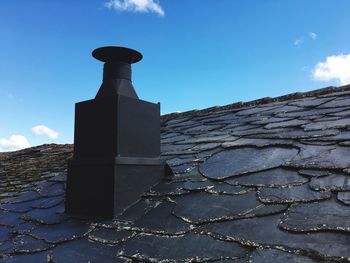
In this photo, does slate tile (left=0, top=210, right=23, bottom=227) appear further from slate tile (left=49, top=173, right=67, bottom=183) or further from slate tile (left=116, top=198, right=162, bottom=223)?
slate tile (left=116, top=198, right=162, bottom=223)

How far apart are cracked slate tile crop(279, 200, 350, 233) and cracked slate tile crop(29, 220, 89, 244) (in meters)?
1.51

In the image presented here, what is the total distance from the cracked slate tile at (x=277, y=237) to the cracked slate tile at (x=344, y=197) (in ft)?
1.06

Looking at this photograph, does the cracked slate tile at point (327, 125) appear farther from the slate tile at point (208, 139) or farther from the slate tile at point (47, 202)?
the slate tile at point (47, 202)

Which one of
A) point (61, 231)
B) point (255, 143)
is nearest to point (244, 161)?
point (255, 143)

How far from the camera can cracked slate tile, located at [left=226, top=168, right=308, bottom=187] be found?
2492 mm

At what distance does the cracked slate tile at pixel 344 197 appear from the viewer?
6.77 ft

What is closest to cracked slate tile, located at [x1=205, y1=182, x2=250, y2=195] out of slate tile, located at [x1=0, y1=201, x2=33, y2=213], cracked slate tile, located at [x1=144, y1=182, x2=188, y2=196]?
cracked slate tile, located at [x1=144, y1=182, x2=188, y2=196]

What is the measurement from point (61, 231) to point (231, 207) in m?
1.41

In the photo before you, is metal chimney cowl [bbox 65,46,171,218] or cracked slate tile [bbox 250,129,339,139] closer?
metal chimney cowl [bbox 65,46,171,218]

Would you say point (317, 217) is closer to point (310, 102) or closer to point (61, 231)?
point (61, 231)

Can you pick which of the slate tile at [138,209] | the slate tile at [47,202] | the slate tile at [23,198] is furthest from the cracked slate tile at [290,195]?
the slate tile at [23,198]

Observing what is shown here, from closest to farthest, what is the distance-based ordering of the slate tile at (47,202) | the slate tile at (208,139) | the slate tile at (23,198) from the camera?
the slate tile at (47,202), the slate tile at (208,139), the slate tile at (23,198)

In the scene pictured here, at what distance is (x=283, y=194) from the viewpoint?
234 cm

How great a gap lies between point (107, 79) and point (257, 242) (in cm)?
229
